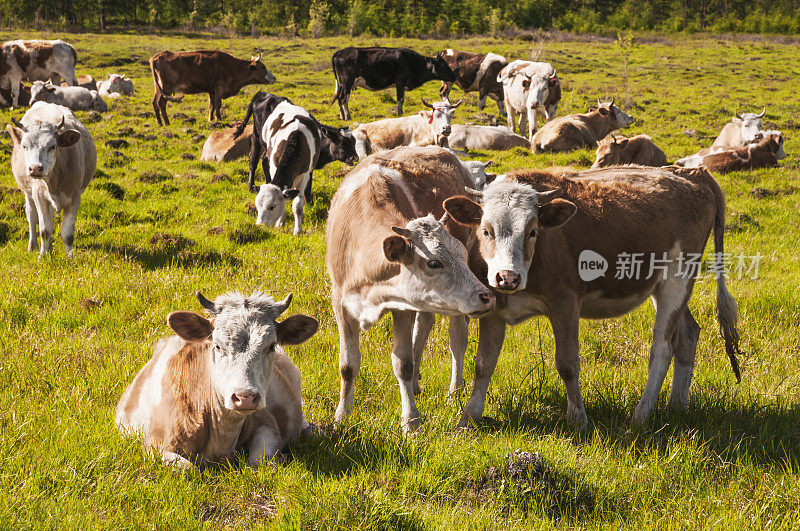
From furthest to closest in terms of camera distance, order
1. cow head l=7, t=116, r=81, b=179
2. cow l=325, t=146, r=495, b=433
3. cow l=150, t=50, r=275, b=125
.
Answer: cow l=150, t=50, r=275, b=125 → cow head l=7, t=116, r=81, b=179 → cow l=325, t=146, r=495, b=433

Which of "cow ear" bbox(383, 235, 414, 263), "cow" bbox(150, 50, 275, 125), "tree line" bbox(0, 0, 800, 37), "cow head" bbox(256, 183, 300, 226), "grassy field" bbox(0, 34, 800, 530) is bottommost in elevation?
"grassy field" bbox(0, 34, 800, 530)

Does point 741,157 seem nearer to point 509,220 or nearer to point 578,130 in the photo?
point 578,130

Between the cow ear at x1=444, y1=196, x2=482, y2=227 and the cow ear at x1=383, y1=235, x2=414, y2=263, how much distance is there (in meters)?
0.63

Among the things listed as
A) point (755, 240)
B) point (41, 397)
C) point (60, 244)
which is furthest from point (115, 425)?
point (755, 240)

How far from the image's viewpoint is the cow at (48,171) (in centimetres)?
855

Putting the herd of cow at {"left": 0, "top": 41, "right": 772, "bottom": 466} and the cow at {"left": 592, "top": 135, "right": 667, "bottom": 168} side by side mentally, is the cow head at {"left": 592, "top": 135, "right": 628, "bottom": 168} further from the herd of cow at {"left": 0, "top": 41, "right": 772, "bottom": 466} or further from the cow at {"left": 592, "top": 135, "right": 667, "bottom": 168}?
the herd of cow at {"left": 0, "top": 41, "right": 772, "bottom": 466}

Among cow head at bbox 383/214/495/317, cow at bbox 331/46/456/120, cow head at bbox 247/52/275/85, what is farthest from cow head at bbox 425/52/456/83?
cow head at bbox 383/214/495/317

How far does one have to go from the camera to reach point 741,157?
1496 cm

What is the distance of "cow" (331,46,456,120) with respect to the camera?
24.3 m

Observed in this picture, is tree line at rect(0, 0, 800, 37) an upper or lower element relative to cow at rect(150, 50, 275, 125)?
upper

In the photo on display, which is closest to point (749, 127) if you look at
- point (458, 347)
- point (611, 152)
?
point (611, 152)

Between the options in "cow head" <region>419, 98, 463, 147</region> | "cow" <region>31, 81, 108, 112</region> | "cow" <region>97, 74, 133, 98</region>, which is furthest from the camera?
"cow" <region>97, 74, 133, 98</region>

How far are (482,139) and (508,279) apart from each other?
13.7m

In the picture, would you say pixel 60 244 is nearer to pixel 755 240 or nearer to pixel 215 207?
pixel 215 207
